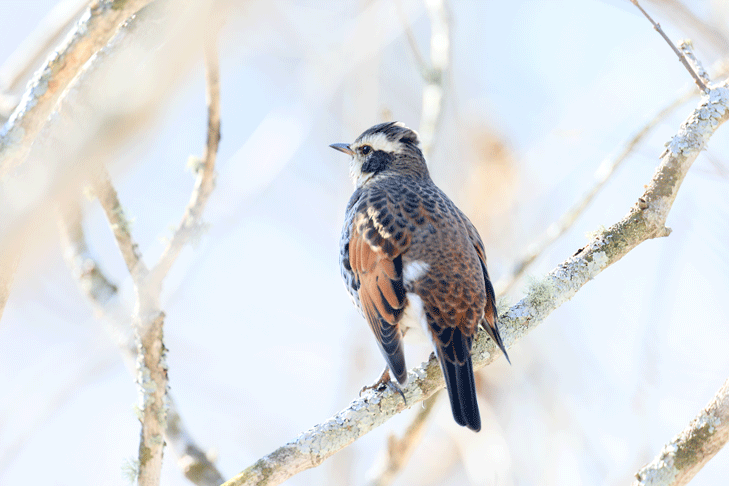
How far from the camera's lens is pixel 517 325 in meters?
4.32

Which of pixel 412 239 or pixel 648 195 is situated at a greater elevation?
pixel 412 239

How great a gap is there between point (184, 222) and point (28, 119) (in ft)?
4.89

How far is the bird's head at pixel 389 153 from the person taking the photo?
6.11 meters

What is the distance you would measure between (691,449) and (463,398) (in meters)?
1.24

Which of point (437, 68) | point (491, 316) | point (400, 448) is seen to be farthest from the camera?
point (437, 68)

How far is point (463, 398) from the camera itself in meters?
3.87

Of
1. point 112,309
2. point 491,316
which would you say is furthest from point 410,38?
point 112,309

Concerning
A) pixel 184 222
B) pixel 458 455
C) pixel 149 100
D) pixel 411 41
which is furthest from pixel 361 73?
pixel 149 100

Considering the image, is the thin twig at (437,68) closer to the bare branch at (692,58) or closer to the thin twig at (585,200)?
the thin twig at (585,200)

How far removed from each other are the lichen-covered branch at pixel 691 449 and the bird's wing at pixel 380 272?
154 cm

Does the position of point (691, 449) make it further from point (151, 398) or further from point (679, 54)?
point (151, 398)

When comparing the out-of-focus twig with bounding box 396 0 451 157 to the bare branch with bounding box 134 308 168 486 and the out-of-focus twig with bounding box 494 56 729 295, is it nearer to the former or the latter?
the out-of-focus twig with bounding box 494 56 729 295

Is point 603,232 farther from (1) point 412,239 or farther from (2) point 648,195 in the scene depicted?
(1) point 412,239

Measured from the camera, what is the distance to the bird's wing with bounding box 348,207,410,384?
14.4 ft
